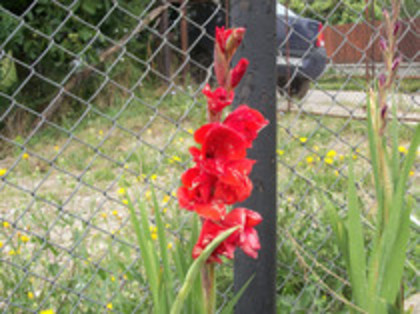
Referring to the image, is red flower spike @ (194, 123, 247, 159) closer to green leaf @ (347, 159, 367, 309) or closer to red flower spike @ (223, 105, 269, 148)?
red flower spike @ (223, 105, 269, 148)

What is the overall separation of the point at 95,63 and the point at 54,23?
1.56ft

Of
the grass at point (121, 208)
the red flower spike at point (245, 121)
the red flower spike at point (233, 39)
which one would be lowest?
the grass at point (121, 208)

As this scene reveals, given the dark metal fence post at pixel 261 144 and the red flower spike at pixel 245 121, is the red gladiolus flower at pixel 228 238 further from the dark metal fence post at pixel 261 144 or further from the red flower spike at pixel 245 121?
A: the dark metal fence post at pixel 261 144

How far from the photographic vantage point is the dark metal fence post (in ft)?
3.24

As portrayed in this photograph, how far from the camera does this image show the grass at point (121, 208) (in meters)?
1.46

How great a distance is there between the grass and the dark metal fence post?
0.31 feet

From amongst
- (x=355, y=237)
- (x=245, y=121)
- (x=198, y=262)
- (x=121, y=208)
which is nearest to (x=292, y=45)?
(x=121, y=208)

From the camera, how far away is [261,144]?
40.4 inches

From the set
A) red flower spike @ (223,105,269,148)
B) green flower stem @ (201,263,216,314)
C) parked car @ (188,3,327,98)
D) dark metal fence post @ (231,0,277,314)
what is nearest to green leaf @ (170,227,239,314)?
green flower stem @ (201,263,216,314)

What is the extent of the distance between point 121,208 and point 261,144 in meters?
1.90

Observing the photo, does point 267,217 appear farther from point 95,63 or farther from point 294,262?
point 95,63

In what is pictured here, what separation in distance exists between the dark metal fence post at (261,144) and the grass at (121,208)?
9cm

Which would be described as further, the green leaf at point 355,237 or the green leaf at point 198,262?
the green leaf at point 355,237

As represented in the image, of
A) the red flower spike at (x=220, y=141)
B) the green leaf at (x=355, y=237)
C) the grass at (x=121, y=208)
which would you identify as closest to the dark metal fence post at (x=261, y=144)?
the grass at (x=121, y=208)
